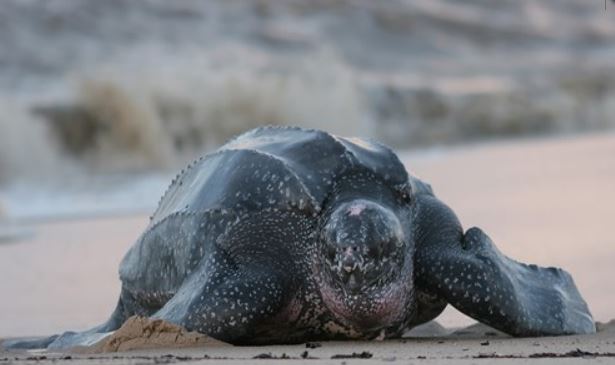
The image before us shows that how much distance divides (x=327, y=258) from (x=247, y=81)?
56.0 feet

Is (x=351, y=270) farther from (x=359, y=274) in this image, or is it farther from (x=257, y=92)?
(x=257, y=92)

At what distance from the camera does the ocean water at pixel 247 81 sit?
54.4ft

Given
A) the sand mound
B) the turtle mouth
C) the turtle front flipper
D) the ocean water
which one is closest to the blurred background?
the ocean water

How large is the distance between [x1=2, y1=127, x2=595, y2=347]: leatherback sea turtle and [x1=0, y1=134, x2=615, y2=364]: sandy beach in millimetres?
120

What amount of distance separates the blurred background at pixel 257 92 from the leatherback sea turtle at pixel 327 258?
1481 mm

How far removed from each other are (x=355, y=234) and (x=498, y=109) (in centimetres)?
1866

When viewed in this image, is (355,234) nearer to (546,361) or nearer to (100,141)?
(546,361)

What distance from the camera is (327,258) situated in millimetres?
4113

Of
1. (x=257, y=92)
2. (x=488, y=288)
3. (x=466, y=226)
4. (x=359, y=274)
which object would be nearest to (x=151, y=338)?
(x=359, y=274)

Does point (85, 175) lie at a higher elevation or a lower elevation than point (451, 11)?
lower

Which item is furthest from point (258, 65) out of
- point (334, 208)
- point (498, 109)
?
point (334, 208)

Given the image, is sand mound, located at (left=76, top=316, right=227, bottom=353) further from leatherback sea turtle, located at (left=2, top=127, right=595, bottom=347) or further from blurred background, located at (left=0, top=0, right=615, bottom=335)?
blurred background, located at (left=0, top=0, right=615, bottom=335)

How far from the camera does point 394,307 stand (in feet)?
13.8

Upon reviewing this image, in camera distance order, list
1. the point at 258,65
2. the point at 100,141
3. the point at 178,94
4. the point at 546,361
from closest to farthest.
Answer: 1. the point at 546,361
2. the point at 100,141
3. the point at 178,94
4. the point at 258,65
